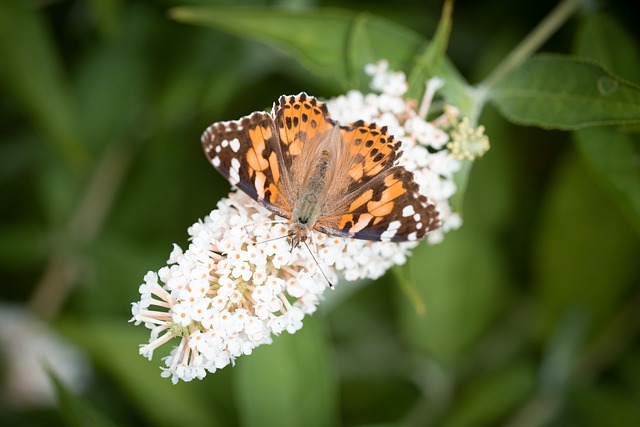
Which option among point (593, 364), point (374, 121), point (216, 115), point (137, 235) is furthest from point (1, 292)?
point (593, 364)

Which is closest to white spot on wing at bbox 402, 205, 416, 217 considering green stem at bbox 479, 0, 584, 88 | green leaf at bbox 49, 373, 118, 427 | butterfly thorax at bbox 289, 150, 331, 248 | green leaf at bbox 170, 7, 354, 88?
butterfly thorax at bbox 289, 150, 331, 248

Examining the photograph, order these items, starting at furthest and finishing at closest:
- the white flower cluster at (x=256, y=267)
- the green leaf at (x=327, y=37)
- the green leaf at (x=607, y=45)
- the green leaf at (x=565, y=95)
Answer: the green leaf at (x=607, y=45) → the green leaf at (x=327, y=37) → the green leaf at (x=565, y=95) → the white flower cluster at (x=256, y=267)

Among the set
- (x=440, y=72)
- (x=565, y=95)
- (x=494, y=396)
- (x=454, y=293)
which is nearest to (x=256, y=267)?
(x=440, y=72)

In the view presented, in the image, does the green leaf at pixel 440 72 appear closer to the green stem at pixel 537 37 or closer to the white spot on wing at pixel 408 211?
the green stem at pixel 537 37

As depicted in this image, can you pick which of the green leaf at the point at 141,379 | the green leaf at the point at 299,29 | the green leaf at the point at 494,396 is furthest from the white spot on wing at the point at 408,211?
the green leaf at the point at 494,396

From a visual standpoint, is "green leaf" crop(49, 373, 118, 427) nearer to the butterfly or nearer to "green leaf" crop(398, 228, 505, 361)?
the butterfly

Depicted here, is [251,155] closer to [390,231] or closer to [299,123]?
[299,123]
